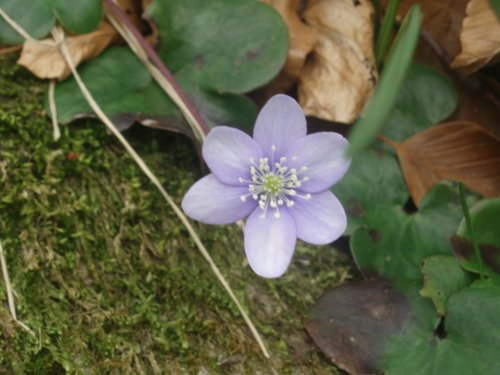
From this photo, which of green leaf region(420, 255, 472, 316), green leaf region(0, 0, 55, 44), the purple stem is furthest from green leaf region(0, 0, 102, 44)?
green leaf region(420, 255, 472, 316)

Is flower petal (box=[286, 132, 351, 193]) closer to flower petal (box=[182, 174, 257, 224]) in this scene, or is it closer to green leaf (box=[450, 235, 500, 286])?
flower petal (box=[182, 174, 257, 224])

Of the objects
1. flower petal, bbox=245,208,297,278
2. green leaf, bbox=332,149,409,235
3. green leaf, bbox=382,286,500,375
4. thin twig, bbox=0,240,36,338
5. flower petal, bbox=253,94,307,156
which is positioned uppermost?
flower petal, bbox=253,94,307,156

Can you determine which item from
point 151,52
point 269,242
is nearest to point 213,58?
point 151,52

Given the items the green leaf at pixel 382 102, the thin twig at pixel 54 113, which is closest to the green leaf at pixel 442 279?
the green leaf at pixel 382 102

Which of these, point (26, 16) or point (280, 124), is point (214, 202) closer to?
point (280, 124)

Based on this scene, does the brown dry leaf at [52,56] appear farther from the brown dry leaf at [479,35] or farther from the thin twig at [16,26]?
the brown dry leaf at [479,35]

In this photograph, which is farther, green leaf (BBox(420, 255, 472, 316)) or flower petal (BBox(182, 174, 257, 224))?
green leaf (BBox(420, 255, 472, 316))
